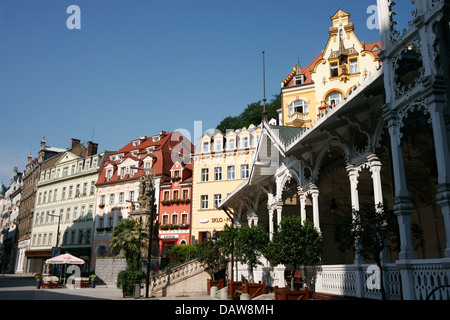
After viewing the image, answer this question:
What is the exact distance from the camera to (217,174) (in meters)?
45.0

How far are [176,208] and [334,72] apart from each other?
2418cm

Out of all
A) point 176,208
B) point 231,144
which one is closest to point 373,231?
point 231,144

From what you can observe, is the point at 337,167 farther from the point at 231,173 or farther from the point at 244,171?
the point at 231,173

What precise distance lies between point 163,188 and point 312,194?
34000mm

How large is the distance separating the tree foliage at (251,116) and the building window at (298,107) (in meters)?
21.1

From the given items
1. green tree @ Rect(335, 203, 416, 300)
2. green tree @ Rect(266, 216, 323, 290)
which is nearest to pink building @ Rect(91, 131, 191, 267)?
green tree @ Rect(266, 216, 323, 290)

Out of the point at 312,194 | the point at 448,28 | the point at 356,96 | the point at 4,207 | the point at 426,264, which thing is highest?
the point at 4,207

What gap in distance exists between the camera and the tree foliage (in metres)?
58.4

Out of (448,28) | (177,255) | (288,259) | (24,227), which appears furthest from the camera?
(24,227)

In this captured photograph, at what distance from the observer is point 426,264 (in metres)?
9.16

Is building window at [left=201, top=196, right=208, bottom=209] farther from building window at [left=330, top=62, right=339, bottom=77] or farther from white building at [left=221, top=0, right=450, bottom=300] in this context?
white building at [left=221, top=0, right=450, bottom=300]

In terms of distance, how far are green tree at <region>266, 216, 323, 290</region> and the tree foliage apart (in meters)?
42.5

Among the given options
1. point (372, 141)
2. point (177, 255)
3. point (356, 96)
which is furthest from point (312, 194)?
point (177, 255)
